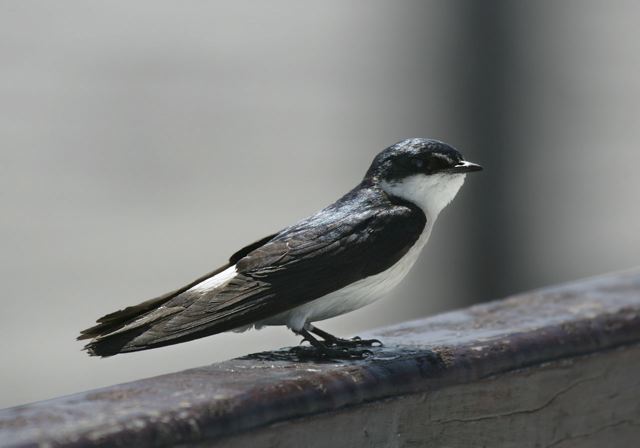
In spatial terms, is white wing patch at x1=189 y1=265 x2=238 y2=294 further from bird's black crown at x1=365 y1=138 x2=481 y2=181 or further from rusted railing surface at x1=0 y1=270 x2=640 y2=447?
bird's black crown at x1=365 y1=138 x2=481 y2=181

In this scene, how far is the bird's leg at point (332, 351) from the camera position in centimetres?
207

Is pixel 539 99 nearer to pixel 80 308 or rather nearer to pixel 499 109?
pixel 499 109

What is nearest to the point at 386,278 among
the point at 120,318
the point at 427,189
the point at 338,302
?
the point at 338,302

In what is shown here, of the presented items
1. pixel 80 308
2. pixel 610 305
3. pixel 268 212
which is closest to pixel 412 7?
pixel 268 212

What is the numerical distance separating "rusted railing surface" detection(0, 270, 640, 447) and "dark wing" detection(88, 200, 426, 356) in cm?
7

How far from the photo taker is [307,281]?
81.8 inches

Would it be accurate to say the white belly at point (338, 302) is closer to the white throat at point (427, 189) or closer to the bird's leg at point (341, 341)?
the bird's leg at point (341, 341)

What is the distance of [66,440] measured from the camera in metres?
1.59

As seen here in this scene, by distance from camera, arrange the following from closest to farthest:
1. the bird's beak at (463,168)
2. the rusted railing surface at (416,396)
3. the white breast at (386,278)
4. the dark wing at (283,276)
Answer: the rusted railing surface at (416,396), the dark wing at (283,276), the white breast at (386,278), the bird's beak at (463,168)

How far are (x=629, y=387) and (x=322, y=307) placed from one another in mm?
502

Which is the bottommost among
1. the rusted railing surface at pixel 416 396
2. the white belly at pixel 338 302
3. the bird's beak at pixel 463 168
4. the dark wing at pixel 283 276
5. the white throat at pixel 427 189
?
the rusted railing surface at pixel 416 396

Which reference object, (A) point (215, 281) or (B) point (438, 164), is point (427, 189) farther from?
(A) point (215, 281)

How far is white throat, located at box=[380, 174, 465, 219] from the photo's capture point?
7.49 ft

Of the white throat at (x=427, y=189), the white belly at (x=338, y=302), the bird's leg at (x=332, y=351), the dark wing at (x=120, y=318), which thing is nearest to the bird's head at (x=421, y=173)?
the white throat at (x=427, y=189)
